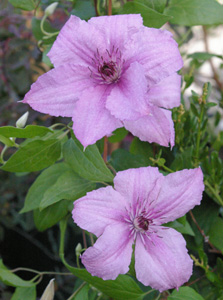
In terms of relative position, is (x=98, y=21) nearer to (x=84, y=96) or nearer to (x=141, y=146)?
(x=84, y=96)

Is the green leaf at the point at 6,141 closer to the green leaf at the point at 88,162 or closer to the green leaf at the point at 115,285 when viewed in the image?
the green leaf at the point at 88,162

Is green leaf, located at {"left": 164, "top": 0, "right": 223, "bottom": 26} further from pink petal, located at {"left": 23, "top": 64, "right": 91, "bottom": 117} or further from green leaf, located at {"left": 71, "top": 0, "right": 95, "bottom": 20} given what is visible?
pink petal, located at {"left": 23, "top": 64, "right": 91, "bottom": 117}

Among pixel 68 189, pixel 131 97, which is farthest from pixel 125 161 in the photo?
pixel 131 97

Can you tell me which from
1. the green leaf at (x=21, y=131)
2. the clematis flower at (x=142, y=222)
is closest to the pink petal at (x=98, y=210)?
the clematis flower at (x=142, y=222)

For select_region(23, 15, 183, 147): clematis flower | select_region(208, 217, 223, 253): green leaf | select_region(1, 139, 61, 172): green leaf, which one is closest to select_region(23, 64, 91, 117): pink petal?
select_region(23, 15, 183, 147): clematis flower

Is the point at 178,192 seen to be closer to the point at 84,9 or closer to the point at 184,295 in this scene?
the point at 184,295

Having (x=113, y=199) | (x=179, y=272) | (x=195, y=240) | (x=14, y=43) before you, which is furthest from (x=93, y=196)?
(x=14, y=43)
